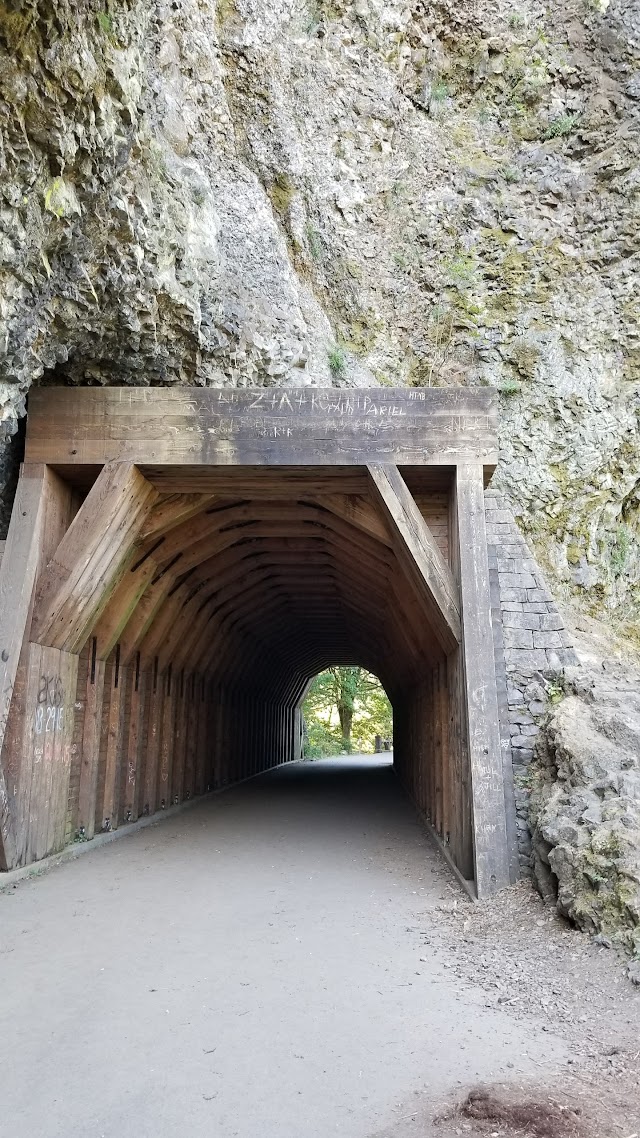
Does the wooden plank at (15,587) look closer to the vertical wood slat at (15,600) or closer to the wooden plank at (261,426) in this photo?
the vertical wood slat at (15,600)

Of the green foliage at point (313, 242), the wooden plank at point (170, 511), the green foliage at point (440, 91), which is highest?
the green foliage at point (440, 91)

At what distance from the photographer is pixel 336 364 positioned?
1090 centimetres

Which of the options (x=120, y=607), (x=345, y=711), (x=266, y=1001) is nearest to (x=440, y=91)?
(x=120, y=607)

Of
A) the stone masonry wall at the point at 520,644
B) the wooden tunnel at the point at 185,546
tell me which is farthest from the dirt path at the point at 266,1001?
the stone masonry wall at the point at 520,644

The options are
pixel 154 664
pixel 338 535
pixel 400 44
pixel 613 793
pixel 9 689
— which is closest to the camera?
pixel 613 793

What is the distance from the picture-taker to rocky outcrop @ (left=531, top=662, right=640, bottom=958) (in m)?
4.87

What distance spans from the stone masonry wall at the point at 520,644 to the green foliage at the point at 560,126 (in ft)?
30.4

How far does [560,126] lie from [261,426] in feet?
33.1

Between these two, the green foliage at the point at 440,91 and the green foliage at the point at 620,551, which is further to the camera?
the green foliage at the point at 440,91

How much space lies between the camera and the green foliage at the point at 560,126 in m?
13.3

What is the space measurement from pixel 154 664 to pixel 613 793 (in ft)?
22.4

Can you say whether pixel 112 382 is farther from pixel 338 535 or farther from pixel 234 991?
pixel 234 991

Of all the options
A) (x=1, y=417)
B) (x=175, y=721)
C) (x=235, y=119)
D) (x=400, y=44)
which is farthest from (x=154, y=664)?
(x=400, y=44)

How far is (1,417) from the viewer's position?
6781mm
